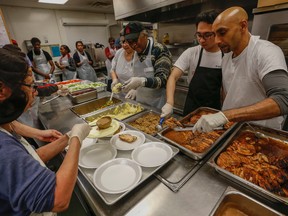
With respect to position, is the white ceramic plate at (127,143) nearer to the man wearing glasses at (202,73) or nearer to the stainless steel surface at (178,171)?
the stainless steel surface at (178,171)

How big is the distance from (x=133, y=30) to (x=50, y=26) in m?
6.88

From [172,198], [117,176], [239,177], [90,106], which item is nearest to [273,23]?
[239,177]

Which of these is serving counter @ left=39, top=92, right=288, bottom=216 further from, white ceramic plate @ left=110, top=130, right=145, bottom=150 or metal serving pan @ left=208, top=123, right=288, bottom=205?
white ceramic plate @ left=110, top=130, right=145, bottom=150

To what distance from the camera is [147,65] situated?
2484 millimetres

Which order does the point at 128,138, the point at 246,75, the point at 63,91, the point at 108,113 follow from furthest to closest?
the point at 63,91, the point at 108,113, the point at 246,75, the point at 128,138

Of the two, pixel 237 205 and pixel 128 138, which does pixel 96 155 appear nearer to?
pixel 128 138

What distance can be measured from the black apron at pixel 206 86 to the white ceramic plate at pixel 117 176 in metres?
1.38

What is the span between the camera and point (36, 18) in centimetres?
665

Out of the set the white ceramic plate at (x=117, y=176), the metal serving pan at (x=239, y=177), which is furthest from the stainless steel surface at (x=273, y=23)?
the white ceramic plate at (x=117, y=176)

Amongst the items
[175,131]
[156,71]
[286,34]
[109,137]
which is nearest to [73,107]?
[109,137]

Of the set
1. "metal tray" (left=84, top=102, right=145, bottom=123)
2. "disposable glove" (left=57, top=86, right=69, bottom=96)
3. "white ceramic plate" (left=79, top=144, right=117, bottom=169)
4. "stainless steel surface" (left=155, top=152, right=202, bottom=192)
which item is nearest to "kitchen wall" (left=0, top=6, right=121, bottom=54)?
"disposable glove" (left=57, top=86, right=69, bottom=96)

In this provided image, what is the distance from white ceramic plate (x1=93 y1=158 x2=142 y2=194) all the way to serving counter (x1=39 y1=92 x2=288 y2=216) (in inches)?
2.4

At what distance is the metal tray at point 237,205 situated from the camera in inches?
31.8

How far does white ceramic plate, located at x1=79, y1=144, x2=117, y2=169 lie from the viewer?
1196mm
